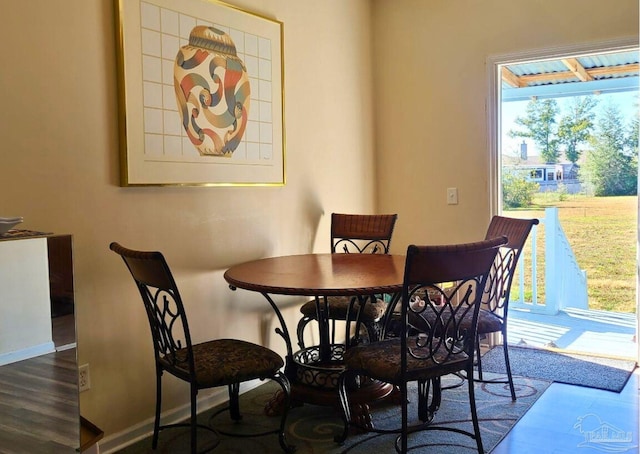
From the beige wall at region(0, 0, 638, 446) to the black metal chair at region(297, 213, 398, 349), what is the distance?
0.15 m

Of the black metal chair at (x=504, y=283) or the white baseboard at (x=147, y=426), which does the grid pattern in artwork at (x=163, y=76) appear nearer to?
the white baseboard at (x=147, y=426)

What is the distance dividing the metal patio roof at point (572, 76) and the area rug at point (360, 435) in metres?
1.91

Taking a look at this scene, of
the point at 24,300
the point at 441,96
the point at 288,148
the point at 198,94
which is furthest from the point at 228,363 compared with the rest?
the point at 441,96

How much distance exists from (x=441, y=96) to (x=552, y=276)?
1.47 metres

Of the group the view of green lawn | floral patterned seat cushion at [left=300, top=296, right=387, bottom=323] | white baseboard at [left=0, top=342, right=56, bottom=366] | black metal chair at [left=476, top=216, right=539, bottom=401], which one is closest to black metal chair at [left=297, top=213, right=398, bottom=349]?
floral patterned seat cushion at [left=300, top=296, right=387, bottom=323]

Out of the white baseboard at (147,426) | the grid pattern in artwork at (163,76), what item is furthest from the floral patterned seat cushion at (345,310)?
the grid pattern in artwork at (163,76)

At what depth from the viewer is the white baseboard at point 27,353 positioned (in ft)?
5.46

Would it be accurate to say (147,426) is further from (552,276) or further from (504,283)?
(552,276)

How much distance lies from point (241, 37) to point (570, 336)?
9.46ft

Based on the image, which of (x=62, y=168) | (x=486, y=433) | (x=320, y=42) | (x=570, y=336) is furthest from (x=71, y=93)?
(x=570, y=336)

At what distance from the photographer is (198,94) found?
9.55 ft

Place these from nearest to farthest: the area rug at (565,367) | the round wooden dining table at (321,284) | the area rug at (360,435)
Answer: the round wooden dining table at (321,284) → the area rug at (360,435) → the area rug at (565,367)

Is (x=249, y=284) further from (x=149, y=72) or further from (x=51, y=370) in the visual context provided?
(x=149, y=72)

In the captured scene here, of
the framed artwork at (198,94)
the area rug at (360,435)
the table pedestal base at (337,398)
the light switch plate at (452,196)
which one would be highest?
the framed artwork at (198,94)
